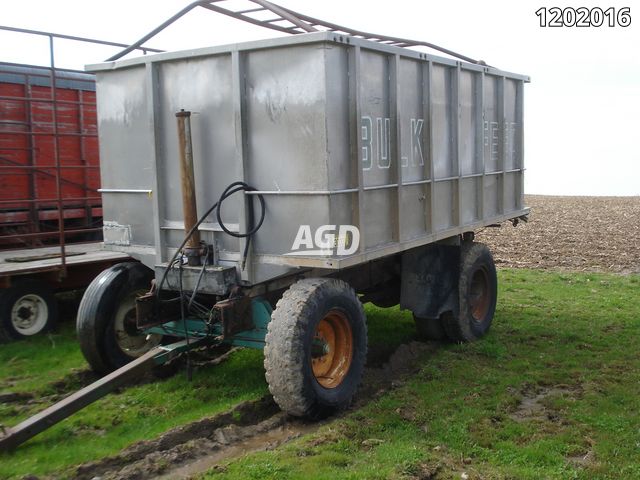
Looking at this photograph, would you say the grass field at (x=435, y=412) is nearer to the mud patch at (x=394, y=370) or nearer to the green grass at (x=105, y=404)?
the green grass at (x=105, y=404)

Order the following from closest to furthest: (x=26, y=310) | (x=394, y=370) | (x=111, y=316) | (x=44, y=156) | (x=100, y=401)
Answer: (x=100, y=401) < (x=111, y=316) < (x=394, y=370) < (x=26, y=310) < (x=44, y=156)

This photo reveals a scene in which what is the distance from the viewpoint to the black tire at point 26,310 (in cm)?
812

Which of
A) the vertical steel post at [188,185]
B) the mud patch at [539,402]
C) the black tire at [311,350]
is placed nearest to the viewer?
the black tire at [311,350]

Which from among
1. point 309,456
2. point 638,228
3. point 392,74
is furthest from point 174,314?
point 638,228

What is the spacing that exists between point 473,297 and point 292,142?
12.9ft

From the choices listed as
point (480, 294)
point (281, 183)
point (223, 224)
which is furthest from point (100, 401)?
point (480, 294)

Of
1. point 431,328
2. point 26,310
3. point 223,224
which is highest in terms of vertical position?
point 223,224

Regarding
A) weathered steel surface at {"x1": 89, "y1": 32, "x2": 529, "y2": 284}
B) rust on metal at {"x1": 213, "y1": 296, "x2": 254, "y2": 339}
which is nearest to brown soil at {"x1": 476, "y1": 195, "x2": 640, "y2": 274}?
Answer: weathered steel surface at {"x1": 89, "y1": 32, "x2": 529, "y2": 284}

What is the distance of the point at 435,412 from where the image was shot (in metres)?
5.93

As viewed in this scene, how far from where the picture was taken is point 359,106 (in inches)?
230

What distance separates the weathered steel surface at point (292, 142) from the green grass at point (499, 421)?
132 cm
